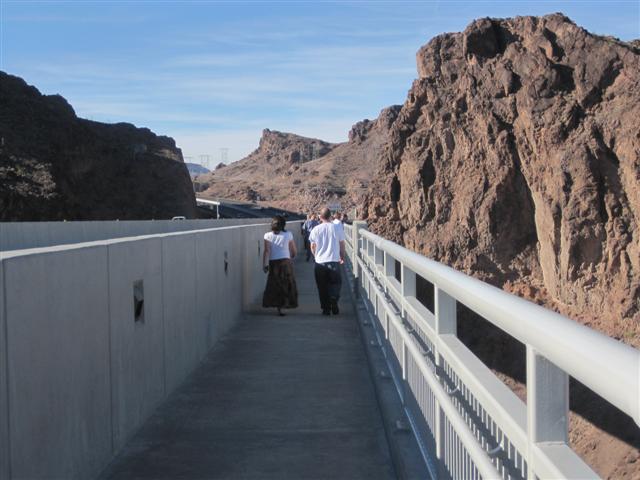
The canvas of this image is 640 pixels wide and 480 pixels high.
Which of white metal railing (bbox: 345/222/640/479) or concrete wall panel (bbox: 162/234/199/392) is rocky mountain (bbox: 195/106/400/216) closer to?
concrete wall panel (bbox: 162/234/199/392)

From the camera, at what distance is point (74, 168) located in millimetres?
68000

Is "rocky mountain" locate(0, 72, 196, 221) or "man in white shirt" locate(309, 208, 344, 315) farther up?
"rocky mountain" locate(0, 72, 196, 221)

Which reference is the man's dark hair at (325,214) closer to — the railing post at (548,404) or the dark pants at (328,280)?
the dark pants at (328,280)

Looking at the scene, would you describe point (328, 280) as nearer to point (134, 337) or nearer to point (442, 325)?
point (134, 337)

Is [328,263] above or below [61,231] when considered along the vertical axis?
below

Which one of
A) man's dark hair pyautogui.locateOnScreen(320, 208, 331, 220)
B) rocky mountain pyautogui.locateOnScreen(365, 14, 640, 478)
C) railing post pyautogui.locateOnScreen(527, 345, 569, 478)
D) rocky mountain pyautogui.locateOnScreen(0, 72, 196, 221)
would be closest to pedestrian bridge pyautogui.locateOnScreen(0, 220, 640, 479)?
railing post pyautogui.locateOnScreen(527, 345, 569, 478)

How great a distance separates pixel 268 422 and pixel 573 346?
5.59 meters

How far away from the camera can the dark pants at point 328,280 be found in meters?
14.9

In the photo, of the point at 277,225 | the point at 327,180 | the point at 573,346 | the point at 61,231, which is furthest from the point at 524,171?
the point at 327,180

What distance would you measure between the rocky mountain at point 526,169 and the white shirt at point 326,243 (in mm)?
23863

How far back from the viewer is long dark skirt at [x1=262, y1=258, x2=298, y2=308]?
48.6 feet

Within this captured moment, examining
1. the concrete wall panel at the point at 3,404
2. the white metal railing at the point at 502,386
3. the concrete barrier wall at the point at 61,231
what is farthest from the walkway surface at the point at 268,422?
the concrete barrier wall at the point at 61,231

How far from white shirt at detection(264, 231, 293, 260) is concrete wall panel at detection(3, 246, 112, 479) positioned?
8.68m

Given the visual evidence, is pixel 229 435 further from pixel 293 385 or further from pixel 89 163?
pixel 89 163
